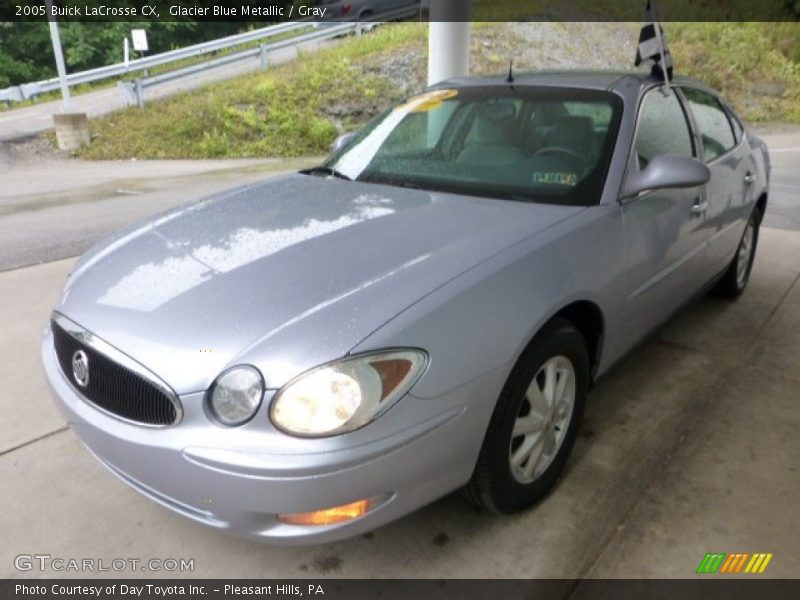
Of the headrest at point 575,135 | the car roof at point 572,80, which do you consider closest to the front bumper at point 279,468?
the headrest at point 575,135

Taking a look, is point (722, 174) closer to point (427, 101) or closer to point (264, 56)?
point (427, 101)

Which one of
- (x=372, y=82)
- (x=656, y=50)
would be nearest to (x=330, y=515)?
(x=656, y=50)

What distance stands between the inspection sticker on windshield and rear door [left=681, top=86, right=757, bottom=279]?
1030 millimetres

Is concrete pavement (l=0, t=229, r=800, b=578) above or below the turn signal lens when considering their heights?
below

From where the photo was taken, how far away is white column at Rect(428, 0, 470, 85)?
5.58 m

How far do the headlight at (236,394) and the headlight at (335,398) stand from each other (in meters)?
0.07

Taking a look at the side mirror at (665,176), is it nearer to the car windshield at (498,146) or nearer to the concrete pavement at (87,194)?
the car windshield at (498,146)

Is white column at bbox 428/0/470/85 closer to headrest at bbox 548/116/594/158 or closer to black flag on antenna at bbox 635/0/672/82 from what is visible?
black flag on antenna at bbox 635/0/672/82

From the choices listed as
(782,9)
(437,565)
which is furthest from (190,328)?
(782,9)

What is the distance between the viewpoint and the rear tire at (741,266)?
4117mm

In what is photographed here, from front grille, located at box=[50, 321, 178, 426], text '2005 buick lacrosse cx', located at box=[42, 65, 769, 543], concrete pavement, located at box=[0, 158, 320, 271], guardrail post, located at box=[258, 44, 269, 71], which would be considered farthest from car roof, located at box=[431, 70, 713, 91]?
guardrail post, located at box=[258, 44, 269, 71]

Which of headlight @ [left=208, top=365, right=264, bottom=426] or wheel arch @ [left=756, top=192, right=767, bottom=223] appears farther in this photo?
wheel arch @ [left=756, top=192, right=767, bottom=223]

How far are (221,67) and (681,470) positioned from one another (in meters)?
14.4

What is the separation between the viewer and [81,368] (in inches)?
80.6
